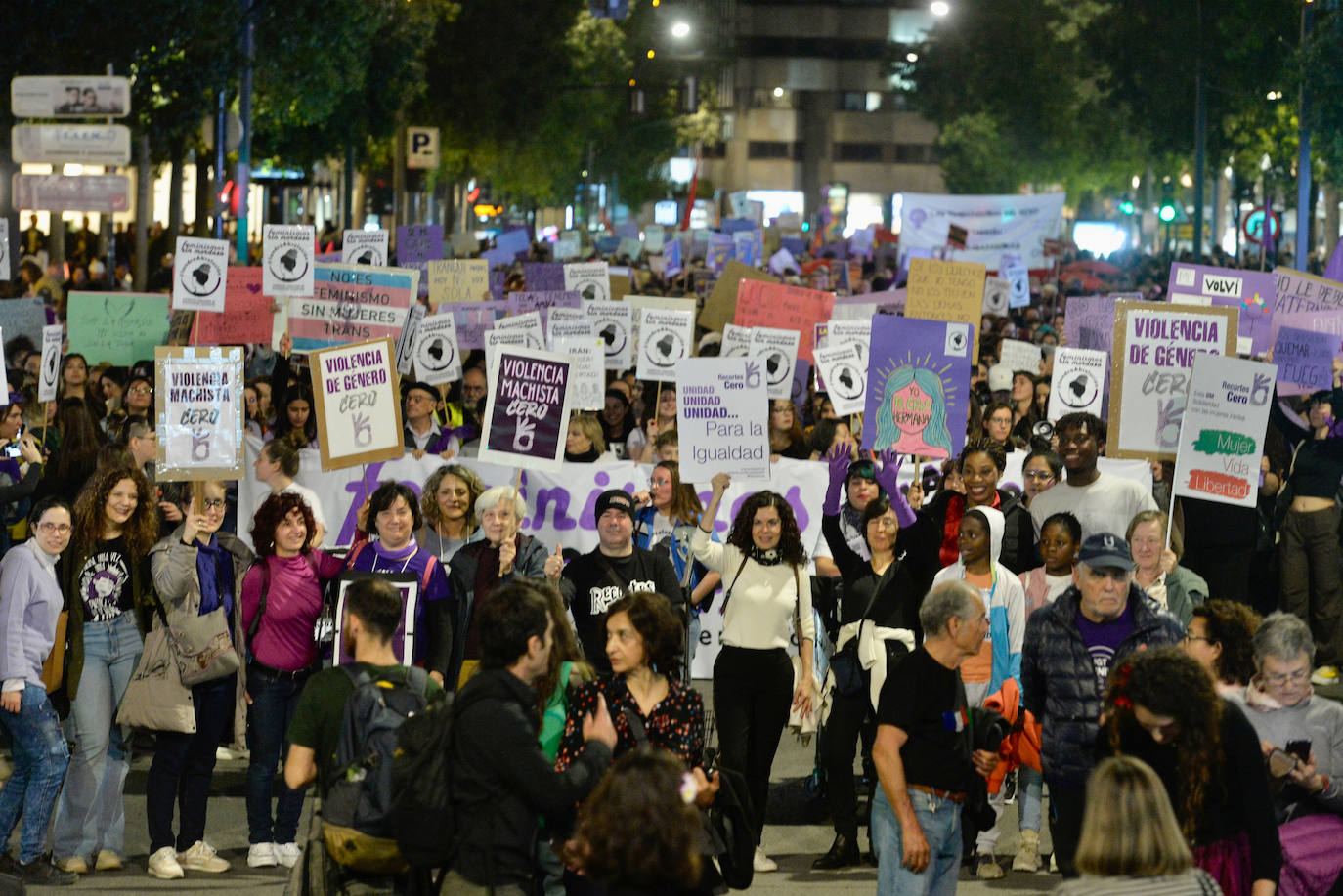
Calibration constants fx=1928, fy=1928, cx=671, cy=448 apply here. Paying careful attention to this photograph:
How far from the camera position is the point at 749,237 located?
105 feet

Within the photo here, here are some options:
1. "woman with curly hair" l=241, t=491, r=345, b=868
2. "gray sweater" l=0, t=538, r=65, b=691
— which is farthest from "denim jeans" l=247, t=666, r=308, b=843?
"gray sweater" l=0, t=538, r=65, b=691

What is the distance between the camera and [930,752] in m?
6.03

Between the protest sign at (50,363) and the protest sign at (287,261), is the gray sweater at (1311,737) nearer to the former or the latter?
the protest sign at (50,363)

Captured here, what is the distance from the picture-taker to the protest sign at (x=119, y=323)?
15.5 metres

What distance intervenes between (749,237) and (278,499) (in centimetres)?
2441

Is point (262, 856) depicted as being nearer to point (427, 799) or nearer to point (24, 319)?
point (427, 799)

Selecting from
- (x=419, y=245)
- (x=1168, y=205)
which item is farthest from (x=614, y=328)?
(x=1168, y=205)

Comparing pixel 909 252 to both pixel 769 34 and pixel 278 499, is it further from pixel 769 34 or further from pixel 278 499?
pixel 769 34

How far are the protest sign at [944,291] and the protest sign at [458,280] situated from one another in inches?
185

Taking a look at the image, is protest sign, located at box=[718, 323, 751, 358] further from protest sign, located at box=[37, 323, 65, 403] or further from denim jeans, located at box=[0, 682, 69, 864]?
denim jeans, located at box=[0, 682, 69, 864]

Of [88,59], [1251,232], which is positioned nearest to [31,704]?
[88,59]

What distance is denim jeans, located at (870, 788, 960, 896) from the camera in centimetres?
601

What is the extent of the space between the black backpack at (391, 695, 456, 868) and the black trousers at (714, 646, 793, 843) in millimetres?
2989

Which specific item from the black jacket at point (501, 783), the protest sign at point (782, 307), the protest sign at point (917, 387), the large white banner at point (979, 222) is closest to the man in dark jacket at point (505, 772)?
the black jacket at point (501, 783)
